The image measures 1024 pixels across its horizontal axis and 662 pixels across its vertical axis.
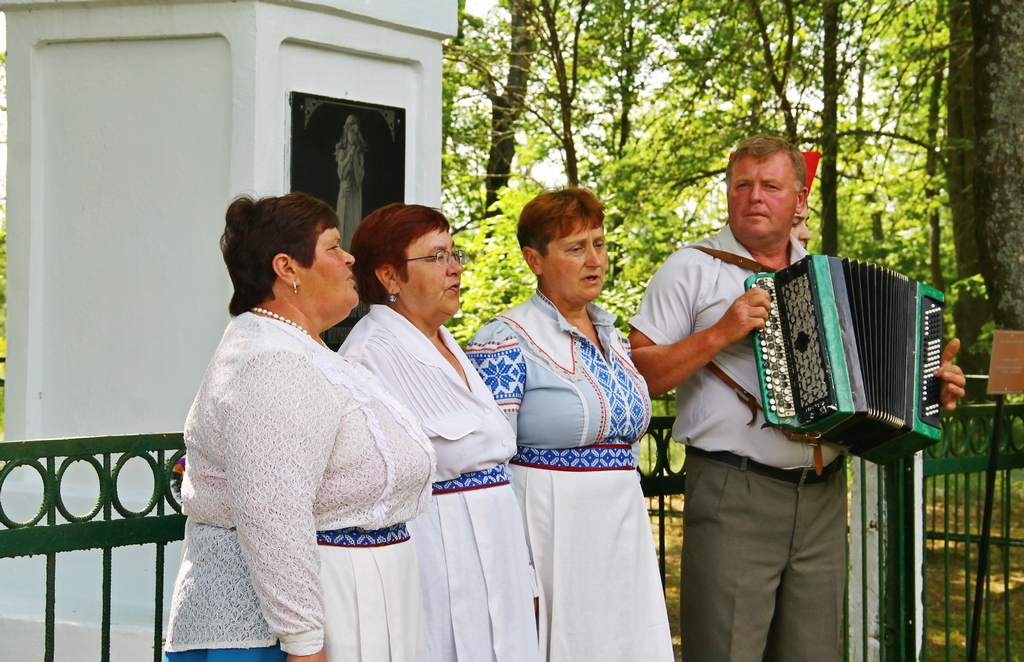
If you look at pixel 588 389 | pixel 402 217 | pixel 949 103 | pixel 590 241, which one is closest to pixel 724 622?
pixel 588 389

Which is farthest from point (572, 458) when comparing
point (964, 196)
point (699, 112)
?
point (699, 112)

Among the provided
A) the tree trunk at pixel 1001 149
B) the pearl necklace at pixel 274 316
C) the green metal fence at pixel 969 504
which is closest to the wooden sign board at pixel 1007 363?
the green metal fence at pixel 969 504

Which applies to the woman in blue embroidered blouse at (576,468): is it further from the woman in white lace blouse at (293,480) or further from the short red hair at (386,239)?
the woman in white lace blouse at (293,480)

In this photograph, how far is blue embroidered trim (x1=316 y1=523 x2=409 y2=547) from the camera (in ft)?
7.93

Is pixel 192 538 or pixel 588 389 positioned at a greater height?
pixel 588 389

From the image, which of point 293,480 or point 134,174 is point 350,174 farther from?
point 293,480

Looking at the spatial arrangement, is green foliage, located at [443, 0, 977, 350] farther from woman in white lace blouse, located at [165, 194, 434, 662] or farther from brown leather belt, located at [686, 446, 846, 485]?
woman in white lace blouse, located at [165, 194, 434, 662]

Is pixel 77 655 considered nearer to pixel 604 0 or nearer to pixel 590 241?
Answer: pixel 590 241

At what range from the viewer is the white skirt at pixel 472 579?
294 cm

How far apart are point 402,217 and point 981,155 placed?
4.00m

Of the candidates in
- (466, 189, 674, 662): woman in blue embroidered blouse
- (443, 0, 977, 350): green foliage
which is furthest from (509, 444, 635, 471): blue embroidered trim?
(443, 0, 977, 350): green foliage

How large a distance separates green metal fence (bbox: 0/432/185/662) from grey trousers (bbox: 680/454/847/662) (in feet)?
5.56

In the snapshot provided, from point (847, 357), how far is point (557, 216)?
1.00 meters

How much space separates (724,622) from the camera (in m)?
3.62
